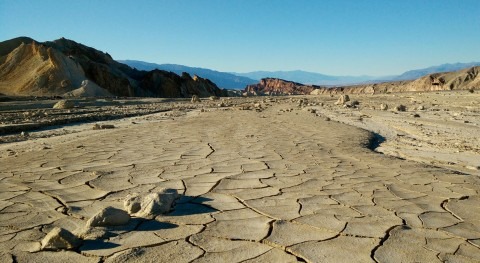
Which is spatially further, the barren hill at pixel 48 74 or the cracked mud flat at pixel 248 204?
the barren hill at pixel 48 74

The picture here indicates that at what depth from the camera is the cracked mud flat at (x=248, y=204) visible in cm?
188

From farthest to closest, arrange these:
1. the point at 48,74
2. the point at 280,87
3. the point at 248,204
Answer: the point at 280,87 → the point at 48,74 → the point at 248,204

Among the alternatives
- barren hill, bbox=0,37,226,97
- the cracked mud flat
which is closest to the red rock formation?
barren hill, bbox=0,37,226,97

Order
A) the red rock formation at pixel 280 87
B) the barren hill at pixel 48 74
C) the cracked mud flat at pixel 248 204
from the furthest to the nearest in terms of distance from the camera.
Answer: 1. the red rock formation at pixel 280 87
2. the barren hill at pixel 48 74
3. the cracked mud flat at pixel 248 204

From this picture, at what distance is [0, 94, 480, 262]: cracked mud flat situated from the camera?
74.1 inches

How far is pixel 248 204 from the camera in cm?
264

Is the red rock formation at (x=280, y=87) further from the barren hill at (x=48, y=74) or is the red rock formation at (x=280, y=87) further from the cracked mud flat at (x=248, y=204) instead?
the cracked mud flat at (x=248, y=204)

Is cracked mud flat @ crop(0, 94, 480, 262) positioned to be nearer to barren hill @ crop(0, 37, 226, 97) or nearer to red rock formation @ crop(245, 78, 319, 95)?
barren hill @ crop(0, 37, 226, 97)

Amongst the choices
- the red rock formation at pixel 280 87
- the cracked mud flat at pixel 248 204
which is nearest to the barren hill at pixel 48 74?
the cracked mud flat at pixel 248 204

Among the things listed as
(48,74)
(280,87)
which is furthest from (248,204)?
(280,87)

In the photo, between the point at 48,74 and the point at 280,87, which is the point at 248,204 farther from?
the point at 280,87

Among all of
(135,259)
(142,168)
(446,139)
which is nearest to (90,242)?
(135,259)

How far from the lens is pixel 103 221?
2121 mm

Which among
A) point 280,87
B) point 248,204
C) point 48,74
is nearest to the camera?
point 248,204
